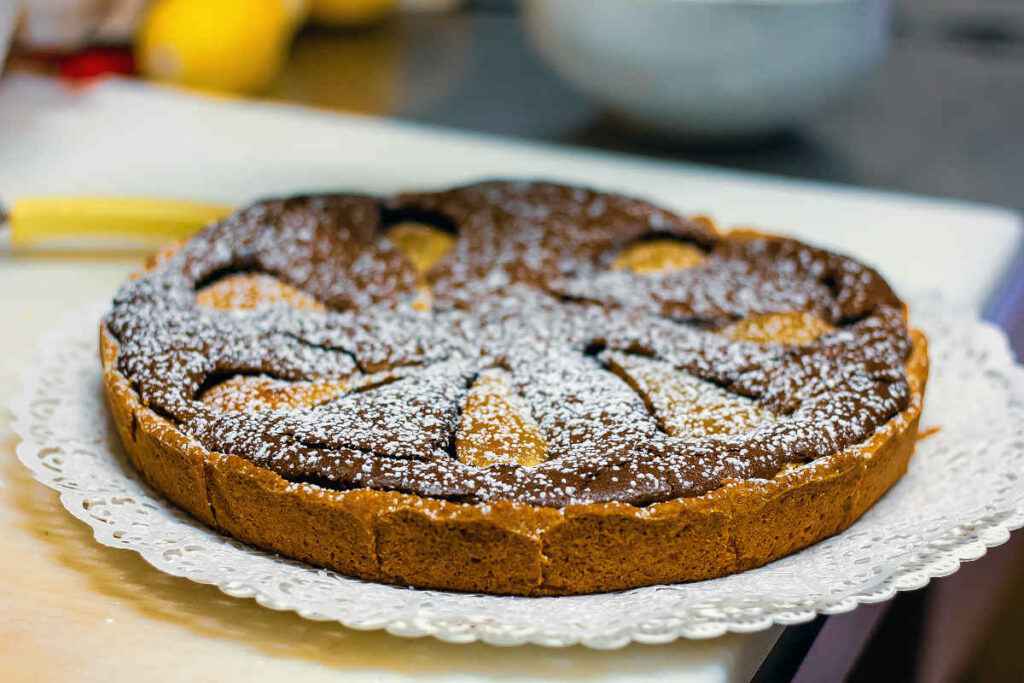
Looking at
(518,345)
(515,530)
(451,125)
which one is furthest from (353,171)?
(515,530)

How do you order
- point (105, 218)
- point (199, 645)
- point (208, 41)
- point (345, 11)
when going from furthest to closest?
1. point (345, 11)
2. point (208, 41)
3. point (105, 218)
4. point (199, 645)

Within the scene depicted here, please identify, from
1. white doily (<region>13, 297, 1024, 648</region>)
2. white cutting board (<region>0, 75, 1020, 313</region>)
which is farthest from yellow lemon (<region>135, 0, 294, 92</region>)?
white doily (<region>13, 297, 1024, 648</region>)

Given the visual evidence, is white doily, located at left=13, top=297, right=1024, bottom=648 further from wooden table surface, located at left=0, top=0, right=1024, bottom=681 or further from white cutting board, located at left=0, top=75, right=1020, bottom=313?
white cutting board, located at left=0, top=75, right=1020, bottom=313

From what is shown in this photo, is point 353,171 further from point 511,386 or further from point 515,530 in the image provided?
point 515,530

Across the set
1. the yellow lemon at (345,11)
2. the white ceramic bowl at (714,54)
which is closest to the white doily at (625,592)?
the white ceramic bowl at (714,54)

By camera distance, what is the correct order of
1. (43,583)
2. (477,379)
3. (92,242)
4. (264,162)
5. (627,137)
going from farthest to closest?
(627,137), (264,162), (92,242), (477,379), (43,583)

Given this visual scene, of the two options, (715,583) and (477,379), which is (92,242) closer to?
(477,379)

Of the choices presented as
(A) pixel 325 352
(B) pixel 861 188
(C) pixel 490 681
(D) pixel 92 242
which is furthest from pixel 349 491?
(B) pixel 861 188
